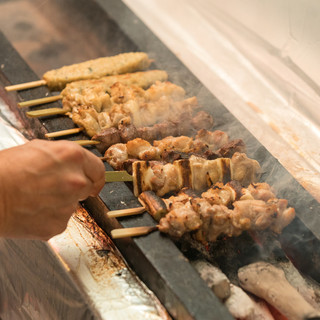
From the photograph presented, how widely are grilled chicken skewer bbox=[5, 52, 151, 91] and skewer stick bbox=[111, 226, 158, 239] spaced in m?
2.03

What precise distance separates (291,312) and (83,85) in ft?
8.67

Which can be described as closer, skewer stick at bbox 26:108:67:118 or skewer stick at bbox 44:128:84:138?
skewer stick at bbox 44:128:84:138

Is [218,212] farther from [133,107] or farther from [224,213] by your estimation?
[133,107]

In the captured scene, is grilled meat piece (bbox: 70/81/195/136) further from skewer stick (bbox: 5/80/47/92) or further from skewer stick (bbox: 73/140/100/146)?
skewer stick (bbox: 5/80/47/92)

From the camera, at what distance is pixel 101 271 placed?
298 cm

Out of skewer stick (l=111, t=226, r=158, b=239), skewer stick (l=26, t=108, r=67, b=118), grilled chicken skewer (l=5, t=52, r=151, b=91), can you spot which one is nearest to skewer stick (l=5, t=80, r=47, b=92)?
grilled chicken skewer (l=5, t=52, r=151, b=91)

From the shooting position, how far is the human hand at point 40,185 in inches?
100

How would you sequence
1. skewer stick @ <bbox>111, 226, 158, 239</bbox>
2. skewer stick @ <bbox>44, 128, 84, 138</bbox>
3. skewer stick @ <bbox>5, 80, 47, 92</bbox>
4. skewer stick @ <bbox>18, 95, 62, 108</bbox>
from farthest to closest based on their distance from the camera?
1. skewer stick @ <bbox>5, 80, 47, 92</bbox>
2. skewer stick @ <bbox>18, 95, 62, 108</bbox>
3. skewer stick @ <bbox>44, 128, 84, 138</bbox>
4. skewer stick @ <bbox>111, 226, 158, 239</bbox>

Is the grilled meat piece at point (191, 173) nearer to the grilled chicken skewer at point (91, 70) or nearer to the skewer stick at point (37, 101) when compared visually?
the skewer stick at point (37, 101)

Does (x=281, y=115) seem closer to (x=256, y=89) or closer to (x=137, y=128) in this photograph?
(x=256, y=89)

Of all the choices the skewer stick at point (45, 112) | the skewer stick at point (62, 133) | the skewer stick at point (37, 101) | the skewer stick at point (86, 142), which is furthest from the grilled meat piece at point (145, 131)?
the skewer stick at point (37, 101)

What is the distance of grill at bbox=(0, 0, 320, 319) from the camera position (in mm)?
2689

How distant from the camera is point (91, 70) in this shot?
4625 millimetres

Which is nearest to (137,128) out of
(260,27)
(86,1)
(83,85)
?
(83,85)
